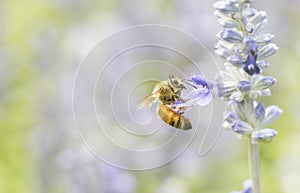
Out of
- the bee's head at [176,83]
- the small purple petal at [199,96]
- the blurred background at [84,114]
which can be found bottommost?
the small purple petal at [199,96]

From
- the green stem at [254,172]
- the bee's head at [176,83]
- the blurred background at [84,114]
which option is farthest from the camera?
the blurred background at [84,114]

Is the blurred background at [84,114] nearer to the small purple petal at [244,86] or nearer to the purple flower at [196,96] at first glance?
the purple flower at [196,96]

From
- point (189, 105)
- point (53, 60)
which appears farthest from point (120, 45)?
point (189, 105)

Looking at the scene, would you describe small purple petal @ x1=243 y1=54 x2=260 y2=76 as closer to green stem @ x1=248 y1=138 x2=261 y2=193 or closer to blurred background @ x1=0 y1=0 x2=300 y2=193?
green stem @ x1=248 y1=138 x2=261 y2=193

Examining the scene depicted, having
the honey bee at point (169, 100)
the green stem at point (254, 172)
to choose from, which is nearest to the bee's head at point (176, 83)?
the honey bee at point (169, 100)

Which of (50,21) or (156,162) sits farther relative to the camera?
(50,21)

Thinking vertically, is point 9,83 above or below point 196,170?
above

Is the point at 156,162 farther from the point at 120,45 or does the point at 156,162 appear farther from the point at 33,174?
the point at 120,45
